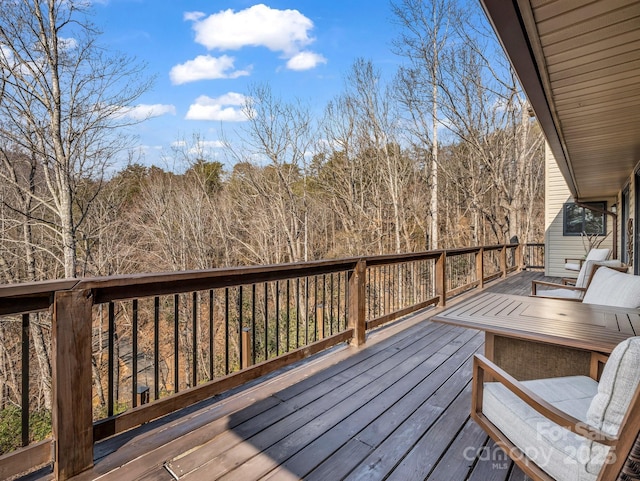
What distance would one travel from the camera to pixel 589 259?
660 cm

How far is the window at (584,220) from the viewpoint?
31.4ft

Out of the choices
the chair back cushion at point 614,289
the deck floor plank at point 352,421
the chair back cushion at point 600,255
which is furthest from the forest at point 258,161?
the chair back cushion at point 614,289

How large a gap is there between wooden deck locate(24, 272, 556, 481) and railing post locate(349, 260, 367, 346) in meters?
0.53

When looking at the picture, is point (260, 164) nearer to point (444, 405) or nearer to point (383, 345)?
point (383, 345)

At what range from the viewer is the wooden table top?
76.1 inches

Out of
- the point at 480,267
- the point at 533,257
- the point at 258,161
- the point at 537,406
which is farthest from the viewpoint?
the point at 533,257

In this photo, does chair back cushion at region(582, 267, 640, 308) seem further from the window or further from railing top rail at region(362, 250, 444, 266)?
the window

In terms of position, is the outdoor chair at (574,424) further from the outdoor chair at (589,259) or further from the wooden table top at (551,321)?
the outdoor chair at (589,259)

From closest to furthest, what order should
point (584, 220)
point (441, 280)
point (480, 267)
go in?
1. point (441, 280)
2. point (480, 267)
3. point (584, 220)

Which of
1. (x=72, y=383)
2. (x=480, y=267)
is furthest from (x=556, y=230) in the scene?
(x=72, y=383)

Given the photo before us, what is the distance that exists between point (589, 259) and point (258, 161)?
936 centimetres

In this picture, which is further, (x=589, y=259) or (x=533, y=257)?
(x=533, y=257)

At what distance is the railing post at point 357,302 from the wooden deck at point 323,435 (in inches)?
20.8

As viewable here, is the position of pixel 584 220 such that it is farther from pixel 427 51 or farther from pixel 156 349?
pixel 156 349
